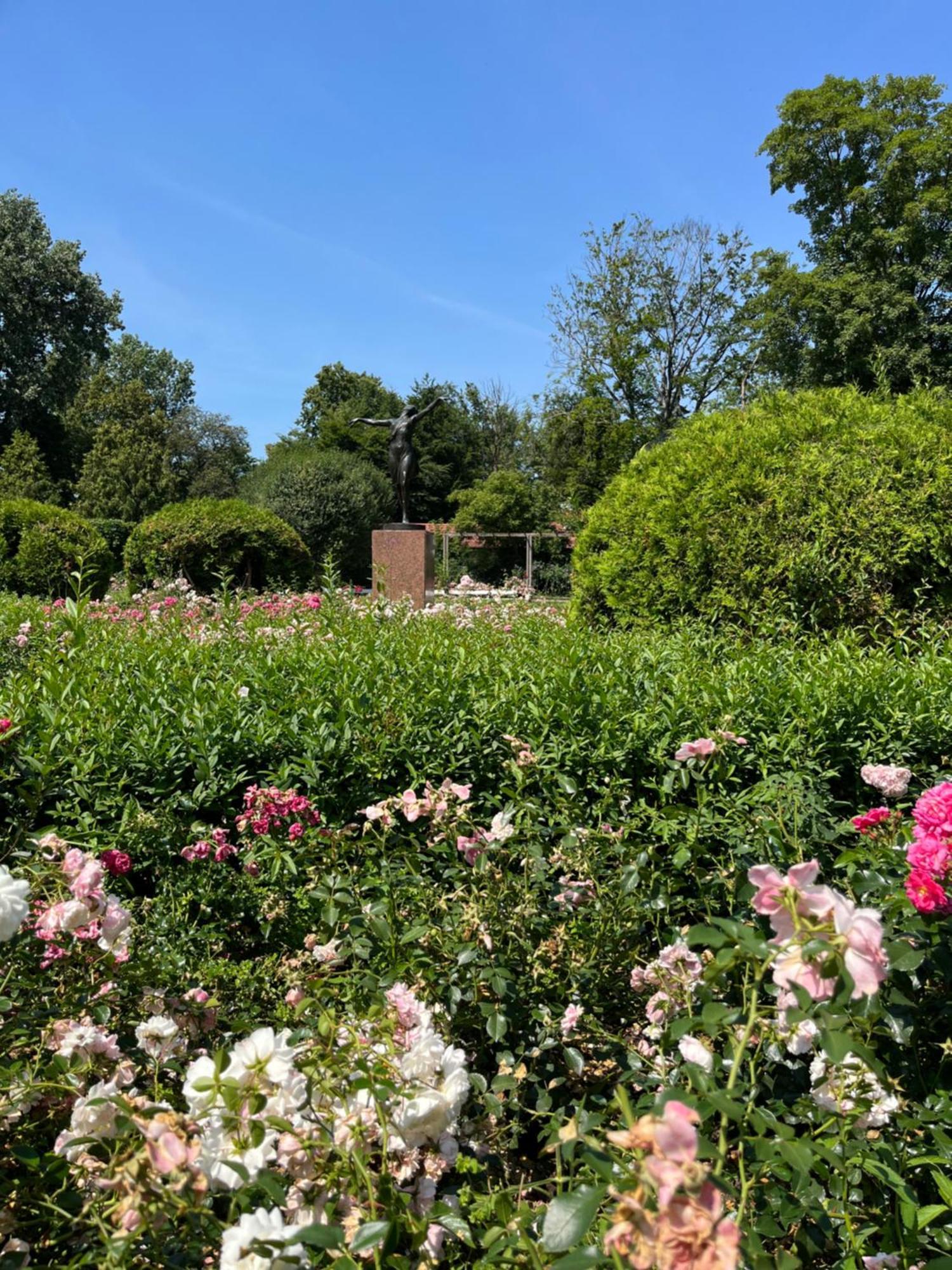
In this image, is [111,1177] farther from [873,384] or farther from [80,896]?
[873,384]

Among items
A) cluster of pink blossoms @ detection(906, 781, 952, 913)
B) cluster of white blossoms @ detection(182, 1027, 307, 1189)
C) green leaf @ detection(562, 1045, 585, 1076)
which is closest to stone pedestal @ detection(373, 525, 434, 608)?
green leaf @ detection(562, 1045, 585, 1076)

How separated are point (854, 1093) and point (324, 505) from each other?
22343 millimetres

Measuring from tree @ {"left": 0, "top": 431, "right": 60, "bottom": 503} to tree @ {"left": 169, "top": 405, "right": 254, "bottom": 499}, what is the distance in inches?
365

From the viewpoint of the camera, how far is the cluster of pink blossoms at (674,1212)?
623 mm

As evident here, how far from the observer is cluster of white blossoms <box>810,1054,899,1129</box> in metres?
1.27

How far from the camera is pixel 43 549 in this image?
463 inches

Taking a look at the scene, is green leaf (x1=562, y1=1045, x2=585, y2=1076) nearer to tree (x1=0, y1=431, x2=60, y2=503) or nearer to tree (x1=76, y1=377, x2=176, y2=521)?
tree (x1=76, y1=377, x2=176, y2=521)

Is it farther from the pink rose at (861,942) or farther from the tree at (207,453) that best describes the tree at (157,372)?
the pink rose at (861,942)

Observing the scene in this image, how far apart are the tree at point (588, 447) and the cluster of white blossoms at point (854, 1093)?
22.4m

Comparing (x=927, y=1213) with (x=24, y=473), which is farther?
(x=24, y=473)

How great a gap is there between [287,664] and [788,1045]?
2323 mm

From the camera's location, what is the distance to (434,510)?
124 feet

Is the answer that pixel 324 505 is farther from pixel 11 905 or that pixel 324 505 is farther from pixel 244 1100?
pixel 244 1100

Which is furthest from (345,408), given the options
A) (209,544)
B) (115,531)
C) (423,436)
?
(209,544)
